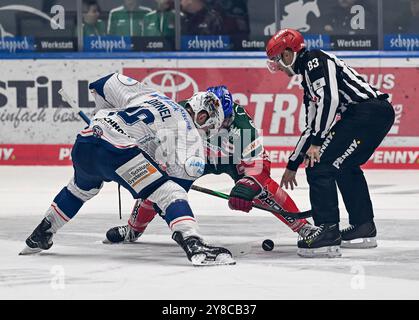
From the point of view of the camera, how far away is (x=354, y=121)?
8.84 metres

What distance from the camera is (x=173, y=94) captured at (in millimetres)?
14820

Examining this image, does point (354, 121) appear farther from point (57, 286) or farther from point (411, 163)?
point (411, 163)

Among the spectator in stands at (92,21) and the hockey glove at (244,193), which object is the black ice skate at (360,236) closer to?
the hockey glove at (244,193)

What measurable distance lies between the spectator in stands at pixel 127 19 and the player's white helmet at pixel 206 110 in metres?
6.37

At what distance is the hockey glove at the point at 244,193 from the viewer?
881 cm

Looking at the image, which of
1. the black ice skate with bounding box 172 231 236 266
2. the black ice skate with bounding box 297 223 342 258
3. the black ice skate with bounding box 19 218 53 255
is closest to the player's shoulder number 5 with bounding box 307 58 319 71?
the black ice skate with bounding box 297 223 342 258

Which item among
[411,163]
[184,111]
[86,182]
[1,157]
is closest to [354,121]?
[184,111]

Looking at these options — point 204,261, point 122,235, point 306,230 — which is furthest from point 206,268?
point 122,235

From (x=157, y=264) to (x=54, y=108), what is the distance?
22.3 ft

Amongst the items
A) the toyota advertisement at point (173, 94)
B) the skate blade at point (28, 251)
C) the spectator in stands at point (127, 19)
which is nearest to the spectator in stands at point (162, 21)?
the spectator in stands at point (127, 19)

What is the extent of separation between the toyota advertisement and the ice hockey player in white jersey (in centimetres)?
594

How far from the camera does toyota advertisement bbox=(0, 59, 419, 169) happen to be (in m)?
14.6
